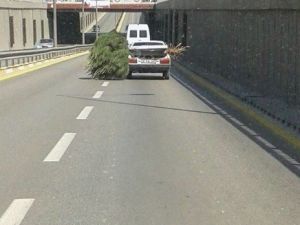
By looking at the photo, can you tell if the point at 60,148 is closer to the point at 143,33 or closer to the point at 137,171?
the point at 137,171

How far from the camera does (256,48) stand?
1706 cm

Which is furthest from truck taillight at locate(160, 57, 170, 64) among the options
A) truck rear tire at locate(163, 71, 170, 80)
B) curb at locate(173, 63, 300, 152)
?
curb at locate(173, 63, 300, 152)

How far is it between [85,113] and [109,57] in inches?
427

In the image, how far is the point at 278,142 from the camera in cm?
947

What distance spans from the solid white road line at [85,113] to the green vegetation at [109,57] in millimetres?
9686

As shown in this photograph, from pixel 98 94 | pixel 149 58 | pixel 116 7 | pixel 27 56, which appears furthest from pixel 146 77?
pixel 116 7

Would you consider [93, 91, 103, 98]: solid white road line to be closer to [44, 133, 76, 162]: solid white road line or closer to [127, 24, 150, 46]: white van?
[44, 133, 76, 162]: solid white road line

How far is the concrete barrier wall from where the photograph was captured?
13.5 metres

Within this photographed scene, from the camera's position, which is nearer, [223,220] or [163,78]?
[223,220]

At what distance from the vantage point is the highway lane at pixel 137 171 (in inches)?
223

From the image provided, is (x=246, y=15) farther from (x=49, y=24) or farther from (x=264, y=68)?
(x=49, y=24)

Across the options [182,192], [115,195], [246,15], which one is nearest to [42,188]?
[115,195]

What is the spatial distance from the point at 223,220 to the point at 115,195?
1.33 metres

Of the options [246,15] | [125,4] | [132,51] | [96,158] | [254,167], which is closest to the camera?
[254,167]
